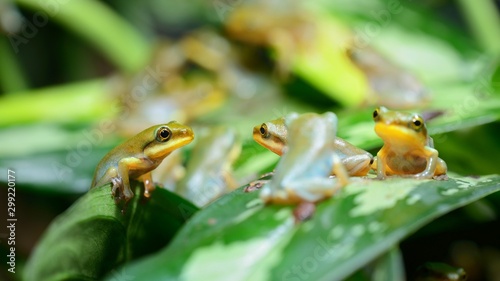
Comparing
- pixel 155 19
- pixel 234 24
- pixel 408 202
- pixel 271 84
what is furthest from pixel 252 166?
pixel 155 19

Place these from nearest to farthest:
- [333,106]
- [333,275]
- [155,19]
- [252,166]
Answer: [333,275] → [252,166] → [333,106] → [155,19]

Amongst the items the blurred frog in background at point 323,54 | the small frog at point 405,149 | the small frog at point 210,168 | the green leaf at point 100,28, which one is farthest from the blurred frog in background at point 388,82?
the green leaf at point 100,28

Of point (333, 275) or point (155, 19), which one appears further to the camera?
point (155, 19)

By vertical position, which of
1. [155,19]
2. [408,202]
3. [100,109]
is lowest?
[408,202]

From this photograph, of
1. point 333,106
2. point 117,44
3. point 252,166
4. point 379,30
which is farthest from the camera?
point 117,44

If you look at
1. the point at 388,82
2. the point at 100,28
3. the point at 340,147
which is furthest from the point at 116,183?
→ the point at 100,28

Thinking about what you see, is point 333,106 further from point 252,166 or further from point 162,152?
point 162,152

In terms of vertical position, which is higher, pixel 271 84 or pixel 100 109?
pixel 271 84

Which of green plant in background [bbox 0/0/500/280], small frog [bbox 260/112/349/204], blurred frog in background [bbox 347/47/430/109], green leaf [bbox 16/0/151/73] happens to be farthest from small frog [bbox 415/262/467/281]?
green leaf [bbox 16/0/151/73]
